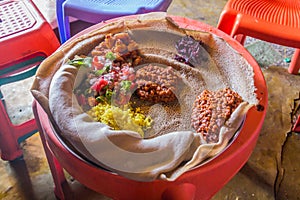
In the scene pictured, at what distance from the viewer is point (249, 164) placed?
4.91 feet

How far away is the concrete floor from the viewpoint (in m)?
1.40

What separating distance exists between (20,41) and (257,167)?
1.07 metres

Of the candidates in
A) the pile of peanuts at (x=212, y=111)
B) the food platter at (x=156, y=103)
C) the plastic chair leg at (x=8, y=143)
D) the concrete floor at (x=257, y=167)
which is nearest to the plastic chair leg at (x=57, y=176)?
the concrete floor at (x=257, y=167)

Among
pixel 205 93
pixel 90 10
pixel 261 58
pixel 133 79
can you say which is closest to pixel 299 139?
pixel 261 58

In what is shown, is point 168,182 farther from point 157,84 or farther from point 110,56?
point 110,56

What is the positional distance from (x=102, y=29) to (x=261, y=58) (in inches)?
45.3

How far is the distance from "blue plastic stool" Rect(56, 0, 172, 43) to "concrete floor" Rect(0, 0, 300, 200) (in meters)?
0.49

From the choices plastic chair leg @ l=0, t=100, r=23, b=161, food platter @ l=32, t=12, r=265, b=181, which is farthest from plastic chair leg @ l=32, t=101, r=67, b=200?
food platter @ l=32, t=12, r=265, b=181

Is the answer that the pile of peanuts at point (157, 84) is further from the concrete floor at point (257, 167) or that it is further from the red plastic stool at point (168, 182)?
the concrete floor at point (257, 167)

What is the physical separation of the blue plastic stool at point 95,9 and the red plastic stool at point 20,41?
16cm

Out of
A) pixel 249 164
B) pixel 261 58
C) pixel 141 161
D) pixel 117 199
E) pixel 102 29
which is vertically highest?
pixel 102 29

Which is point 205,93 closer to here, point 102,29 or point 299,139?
point 102,29

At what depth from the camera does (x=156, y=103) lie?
3.32 feet

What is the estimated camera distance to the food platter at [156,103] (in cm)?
82
